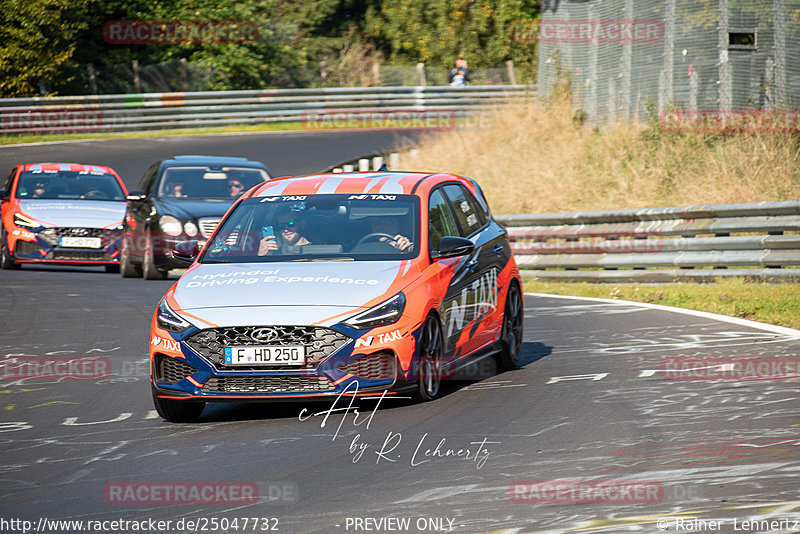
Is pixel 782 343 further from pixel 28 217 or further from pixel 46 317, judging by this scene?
pixel 28 217

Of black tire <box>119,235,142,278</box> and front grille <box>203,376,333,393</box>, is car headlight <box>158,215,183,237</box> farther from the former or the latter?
front grille <box>203,376,333,393</box>

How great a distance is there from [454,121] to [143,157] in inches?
454

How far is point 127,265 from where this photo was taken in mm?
18719

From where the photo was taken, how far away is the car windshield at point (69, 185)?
2041 centimetres

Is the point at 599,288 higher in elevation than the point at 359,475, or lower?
lower

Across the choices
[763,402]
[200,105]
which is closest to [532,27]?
[200,105]

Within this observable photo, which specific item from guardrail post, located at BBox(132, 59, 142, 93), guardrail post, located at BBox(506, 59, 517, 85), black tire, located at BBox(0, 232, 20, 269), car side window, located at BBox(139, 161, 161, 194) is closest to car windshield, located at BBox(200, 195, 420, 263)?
car side window, located at BBox(139, 161, 161, 194)

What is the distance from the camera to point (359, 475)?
6.54 metres

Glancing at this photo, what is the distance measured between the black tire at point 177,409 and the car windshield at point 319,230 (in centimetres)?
122

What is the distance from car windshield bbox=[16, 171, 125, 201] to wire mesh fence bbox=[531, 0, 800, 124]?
9.99 metres

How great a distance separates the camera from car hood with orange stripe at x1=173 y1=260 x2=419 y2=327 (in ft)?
26.6

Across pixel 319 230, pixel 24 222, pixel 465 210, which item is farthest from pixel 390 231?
pixel 24 222

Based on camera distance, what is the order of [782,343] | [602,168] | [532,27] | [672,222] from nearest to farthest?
[782,343] < [672,222] < [602,168] < [532,27]

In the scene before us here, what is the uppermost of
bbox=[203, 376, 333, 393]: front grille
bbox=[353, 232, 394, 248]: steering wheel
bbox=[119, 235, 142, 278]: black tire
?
bbox=[353, 232, 394, 248]: steering wheel
